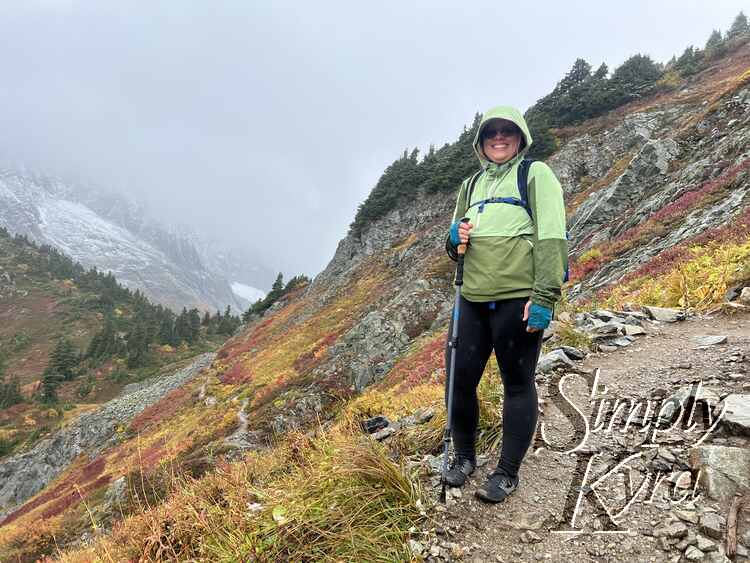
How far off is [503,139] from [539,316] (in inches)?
56.0

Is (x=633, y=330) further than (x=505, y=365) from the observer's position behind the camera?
Yes

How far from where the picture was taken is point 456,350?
130 inches

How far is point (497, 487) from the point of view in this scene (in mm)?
3080

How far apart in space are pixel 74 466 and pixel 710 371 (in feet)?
123

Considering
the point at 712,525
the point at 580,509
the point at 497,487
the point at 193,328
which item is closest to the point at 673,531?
the point at 712,525

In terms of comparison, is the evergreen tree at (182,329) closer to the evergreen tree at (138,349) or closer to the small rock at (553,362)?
the evergreen tree at (138,349)

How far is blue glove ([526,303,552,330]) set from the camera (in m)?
2.76

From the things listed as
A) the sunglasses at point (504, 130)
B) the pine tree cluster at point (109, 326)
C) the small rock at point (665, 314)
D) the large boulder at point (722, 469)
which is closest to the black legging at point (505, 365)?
the large boulder at point (722, 469)

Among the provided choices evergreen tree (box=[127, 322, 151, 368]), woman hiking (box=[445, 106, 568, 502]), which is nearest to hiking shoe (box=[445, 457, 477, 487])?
woman hiking (box=[445, 106, 568, 502])

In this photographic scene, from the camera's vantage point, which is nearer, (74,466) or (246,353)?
(74,466)

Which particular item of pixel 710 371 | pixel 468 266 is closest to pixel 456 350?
pixel 468 266

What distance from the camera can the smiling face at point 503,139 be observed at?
3213 millimetres

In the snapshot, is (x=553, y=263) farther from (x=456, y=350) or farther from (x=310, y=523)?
(x=310, y=523)

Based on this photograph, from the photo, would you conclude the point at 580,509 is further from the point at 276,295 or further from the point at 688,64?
the point at 276,295
